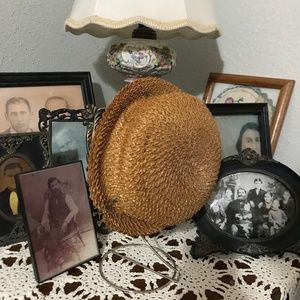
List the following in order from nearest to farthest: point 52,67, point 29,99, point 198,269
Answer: point 198,269, point 29,99, point 52,67

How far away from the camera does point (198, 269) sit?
0.67m

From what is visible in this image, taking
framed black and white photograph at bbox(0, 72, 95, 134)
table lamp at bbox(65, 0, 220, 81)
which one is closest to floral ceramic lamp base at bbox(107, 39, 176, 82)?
table lamp at bbox(65, 0, 220, 81)

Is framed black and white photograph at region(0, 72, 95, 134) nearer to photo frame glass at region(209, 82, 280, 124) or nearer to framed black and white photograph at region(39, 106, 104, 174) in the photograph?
framed black and white photograph at region(39, 106, 104, 174)

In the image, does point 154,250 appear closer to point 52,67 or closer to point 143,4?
point 143,4

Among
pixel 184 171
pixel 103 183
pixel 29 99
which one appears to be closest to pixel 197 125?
pixel 184 171

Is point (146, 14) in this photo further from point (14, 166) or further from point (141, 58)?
point (14, 166)

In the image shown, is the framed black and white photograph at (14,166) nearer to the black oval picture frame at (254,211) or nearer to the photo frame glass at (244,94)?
the black oval picture frame at (254,211)

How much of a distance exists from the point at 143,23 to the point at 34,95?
29cm

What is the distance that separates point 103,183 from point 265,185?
12.2 inches

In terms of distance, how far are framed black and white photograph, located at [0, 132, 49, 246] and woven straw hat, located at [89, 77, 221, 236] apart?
0.61 ft

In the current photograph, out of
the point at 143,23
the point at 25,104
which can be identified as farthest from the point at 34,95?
the point at 143,23

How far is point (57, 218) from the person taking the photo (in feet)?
2.02

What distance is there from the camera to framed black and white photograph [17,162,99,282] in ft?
1.93

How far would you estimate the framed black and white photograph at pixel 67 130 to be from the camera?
0.72 metres
